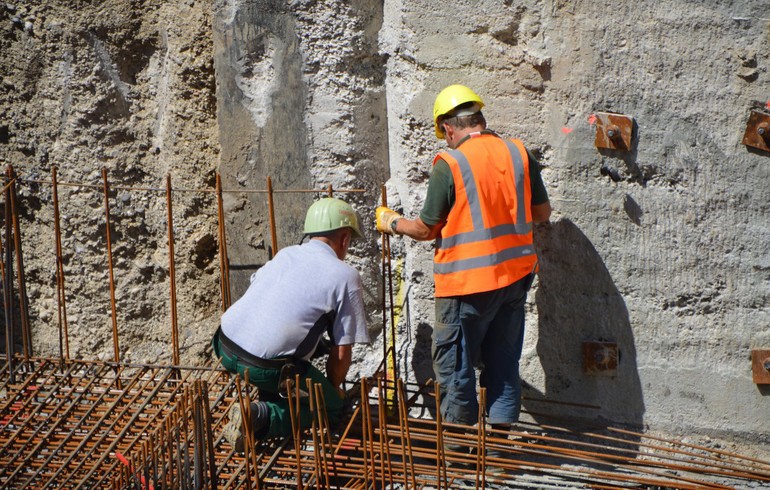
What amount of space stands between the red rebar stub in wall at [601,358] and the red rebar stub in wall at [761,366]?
2.08ft

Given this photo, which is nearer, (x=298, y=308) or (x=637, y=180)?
(x=298, y=308)

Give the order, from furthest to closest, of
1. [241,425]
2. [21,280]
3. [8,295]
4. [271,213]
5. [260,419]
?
[21,280], [8,295], [271,213], [260,419], [241,425]

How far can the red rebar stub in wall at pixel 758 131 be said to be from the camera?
159 inches

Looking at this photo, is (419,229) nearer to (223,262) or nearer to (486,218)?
(486,218)

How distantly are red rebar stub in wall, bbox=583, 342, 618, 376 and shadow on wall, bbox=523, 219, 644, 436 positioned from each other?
3 cm

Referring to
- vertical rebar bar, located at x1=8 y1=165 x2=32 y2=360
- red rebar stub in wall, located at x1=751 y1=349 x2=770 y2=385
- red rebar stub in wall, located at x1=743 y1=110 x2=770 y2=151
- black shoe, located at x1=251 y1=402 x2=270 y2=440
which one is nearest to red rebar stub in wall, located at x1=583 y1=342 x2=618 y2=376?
red rebar stub in wall, located at x1=751 y1=349 x2=770 y2=385

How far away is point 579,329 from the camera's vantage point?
4.47 metres

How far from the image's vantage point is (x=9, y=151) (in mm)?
5332

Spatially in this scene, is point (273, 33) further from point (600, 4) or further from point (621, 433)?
point (621, 433)

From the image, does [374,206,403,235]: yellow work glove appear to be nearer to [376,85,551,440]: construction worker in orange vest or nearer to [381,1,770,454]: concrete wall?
A: [376,85,551,440]: construction worker in orange vest

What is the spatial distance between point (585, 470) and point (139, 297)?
9.25 feet

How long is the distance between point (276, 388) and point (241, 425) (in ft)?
1.16

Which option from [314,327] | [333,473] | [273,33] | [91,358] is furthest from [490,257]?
[91,358]

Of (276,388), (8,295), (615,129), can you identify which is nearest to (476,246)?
(615,129)
